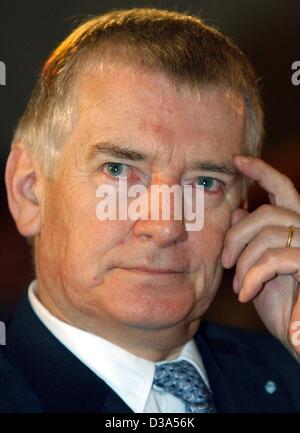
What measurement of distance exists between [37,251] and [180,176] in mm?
386

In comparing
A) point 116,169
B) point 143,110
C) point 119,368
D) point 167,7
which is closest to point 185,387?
point 119,368

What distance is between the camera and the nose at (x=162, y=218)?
63.8 inches

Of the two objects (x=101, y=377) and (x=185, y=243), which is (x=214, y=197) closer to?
(x=185, y=243)

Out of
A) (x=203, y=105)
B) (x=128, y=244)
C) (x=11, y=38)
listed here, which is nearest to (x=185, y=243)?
(x=128, y=244)

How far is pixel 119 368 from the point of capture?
67.9 inches

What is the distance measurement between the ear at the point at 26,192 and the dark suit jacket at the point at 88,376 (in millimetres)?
182

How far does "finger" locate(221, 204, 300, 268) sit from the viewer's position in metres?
1.81

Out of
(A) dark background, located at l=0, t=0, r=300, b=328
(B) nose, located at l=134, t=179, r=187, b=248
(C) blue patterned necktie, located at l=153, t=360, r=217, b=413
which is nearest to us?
(B) nose, located at l=134, t=179, r=187, b=248

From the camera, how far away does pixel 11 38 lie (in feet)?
6.13

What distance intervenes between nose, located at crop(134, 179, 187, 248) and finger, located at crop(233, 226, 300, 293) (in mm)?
206

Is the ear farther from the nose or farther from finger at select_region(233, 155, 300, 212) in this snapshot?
finger at select_region(233, 155, 300, 212)

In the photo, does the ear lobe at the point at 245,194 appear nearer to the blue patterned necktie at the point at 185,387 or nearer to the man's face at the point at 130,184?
the man's face at the point at 130,184

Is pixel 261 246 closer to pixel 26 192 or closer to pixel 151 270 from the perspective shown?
pixel 151 270

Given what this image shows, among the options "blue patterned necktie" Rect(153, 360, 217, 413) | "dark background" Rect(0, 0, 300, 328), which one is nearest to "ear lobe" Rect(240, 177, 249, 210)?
"dark background" Rect(0, 0, 300, 328)
